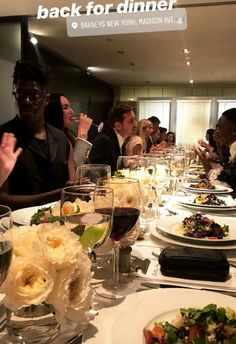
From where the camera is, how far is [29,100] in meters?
1.89

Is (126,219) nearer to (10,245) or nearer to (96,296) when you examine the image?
(96,296)

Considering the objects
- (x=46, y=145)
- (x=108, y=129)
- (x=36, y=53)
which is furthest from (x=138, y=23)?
(x=36, y=53)

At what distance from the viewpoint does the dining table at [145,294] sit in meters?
0.59

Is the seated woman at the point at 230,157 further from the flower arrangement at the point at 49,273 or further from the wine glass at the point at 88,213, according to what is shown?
the flower arrangement at the point at 49,273

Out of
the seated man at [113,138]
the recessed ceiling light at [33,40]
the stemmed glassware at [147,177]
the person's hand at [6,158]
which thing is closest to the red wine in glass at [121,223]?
the stemmed glassware at [147,177]

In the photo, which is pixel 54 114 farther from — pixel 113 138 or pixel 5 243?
pixel 5 243

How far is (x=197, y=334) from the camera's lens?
1.80 feet

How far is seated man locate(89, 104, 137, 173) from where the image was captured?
327 centimetres

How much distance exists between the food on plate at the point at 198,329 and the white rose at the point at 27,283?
0.17 meters

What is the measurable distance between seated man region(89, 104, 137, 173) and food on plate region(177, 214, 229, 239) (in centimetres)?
185

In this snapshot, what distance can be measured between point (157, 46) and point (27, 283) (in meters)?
6.79

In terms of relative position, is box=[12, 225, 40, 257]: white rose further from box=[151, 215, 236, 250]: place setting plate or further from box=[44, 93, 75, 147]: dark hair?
box=[44, 93, 75, 147]: dark hair

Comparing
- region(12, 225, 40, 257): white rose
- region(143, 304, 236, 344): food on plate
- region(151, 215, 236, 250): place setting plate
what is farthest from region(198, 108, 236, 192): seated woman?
region(12, 225, 40, 257): white rose

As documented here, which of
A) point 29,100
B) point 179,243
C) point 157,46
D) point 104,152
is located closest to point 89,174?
point 179,243
